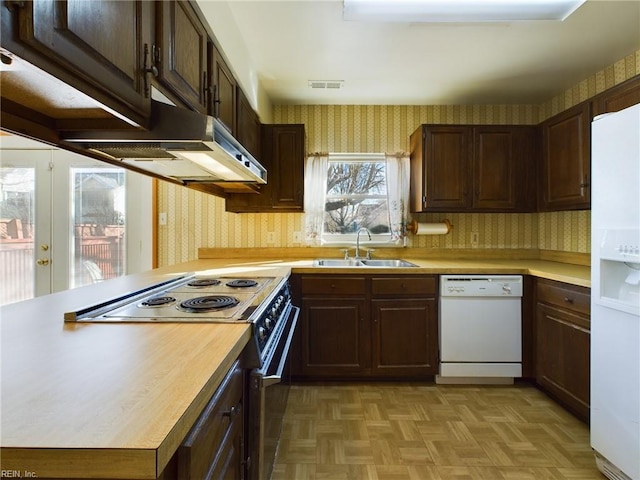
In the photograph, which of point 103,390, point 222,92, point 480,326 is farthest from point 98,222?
point 480,326

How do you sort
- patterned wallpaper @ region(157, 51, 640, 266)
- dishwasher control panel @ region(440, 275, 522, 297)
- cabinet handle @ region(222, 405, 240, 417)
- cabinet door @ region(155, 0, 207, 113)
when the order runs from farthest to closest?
1. patterned wallpaper @ region(157, 51, 640, 266)
2. dishwasher control panel @ region(440, 275, 522, 297)
3. cabinet door @ region(155, 0, 207, 113)
4. cabinet handle @ region(222, 405, 240, 417)

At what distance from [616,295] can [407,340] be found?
4.35 ft

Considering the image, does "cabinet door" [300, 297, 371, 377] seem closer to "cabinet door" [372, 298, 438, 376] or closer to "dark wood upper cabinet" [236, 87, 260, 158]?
"cabinet door" [372, 298, 438, 376]

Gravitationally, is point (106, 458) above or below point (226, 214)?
below

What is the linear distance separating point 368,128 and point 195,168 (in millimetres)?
2070

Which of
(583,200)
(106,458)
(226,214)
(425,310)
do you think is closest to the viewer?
A: (106,458)

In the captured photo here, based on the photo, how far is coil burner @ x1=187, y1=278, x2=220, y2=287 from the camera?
1.83 meters

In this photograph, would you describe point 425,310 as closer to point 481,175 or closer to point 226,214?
point 481,175

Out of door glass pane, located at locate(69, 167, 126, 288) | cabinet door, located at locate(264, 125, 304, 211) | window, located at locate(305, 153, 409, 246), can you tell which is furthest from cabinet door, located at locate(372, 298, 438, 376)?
door glass pane, located at locate(69, 167, 126, 288)

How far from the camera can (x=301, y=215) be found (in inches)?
129

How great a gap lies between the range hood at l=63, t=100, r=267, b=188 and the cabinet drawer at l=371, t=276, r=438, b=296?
4.50ft

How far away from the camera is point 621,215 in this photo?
1.53 metres

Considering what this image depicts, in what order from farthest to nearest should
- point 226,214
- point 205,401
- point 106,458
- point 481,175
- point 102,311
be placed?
point 226,214
point 481,175
point 102,311
point 205,401
point 106,458

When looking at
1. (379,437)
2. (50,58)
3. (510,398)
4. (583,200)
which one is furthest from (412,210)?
(50,58)
